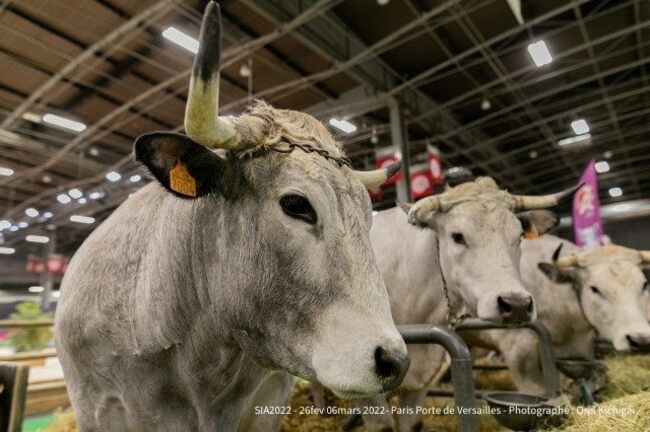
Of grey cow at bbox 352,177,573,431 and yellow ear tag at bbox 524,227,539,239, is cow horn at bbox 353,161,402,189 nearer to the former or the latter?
grey cow at bbox 352,177,573,431

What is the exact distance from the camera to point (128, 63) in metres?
7.69

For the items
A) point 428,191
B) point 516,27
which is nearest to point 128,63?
point 428,191

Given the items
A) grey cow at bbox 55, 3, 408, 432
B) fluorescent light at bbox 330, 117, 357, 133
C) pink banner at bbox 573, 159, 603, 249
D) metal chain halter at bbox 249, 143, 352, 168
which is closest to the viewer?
grey cow at bbox 55, 3, 408, 432

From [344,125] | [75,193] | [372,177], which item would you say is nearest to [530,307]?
[372,177]

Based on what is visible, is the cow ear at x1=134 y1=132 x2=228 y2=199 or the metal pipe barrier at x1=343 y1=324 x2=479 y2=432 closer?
the cow ear at x1=134 y1=132 x2=228 y2=199

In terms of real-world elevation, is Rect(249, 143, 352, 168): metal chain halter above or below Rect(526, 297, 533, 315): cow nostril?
above

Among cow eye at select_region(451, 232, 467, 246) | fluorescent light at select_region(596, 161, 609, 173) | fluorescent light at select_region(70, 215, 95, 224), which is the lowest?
cow eye at select_region(451, 232, 467, 246)

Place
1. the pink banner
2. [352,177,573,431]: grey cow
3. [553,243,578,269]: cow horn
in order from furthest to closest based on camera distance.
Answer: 1. the pink banner
2. [553,243,578,269]: cow horn
3. [352,177,573,431]: grey cow

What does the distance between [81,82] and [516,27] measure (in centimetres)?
846

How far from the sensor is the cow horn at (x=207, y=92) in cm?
107

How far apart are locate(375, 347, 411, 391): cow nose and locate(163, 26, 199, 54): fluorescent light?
22.3 feet

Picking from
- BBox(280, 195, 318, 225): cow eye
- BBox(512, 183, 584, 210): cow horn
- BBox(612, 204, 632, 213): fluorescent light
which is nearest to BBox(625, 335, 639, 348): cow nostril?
BBox(512, 183, 584, 210): cow horn

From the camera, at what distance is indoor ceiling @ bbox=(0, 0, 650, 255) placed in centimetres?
656

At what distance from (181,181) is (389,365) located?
0.83m
